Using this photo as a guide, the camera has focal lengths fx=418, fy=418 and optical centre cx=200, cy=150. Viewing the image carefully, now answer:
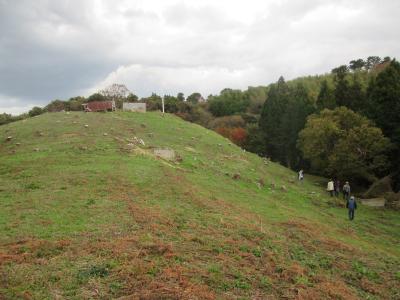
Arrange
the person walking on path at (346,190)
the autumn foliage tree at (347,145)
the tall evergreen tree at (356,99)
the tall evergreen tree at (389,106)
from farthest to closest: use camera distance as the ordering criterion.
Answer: the tall evergreen tree at (356,99), the tall evergreen tree at (389,106), the autumn foliage tree at (347,145), the person walking on path at (346,190)

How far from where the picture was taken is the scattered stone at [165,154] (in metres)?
39.2

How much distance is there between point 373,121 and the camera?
5034 centimetres

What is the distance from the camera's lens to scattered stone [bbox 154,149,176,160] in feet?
129

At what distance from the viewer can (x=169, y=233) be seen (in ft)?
55.6

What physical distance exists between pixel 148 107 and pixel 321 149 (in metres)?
56.7

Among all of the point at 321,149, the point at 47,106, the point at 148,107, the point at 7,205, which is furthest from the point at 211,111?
the point at 7,205

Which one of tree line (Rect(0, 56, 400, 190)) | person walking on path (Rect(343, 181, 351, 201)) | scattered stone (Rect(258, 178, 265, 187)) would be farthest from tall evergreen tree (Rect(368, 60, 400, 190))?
scattered stone (Rect(258, 178, 265, 187))

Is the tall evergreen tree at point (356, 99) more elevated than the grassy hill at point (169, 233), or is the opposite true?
the tall evergreen tree at point (356, 99)

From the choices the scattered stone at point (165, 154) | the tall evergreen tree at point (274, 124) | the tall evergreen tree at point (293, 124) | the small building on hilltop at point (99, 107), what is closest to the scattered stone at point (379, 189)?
Answer: the scattered stone at point (165, 154)

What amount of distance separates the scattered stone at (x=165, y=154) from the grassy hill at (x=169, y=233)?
2.39 feet

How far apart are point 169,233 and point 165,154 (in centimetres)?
2309

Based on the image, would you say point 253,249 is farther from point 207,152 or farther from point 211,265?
point 207,152

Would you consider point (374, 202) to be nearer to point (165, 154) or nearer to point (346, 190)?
point (346, 190)

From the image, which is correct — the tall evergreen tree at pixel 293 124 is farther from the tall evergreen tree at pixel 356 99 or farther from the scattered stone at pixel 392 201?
the scattered stone at pixel 392 201
